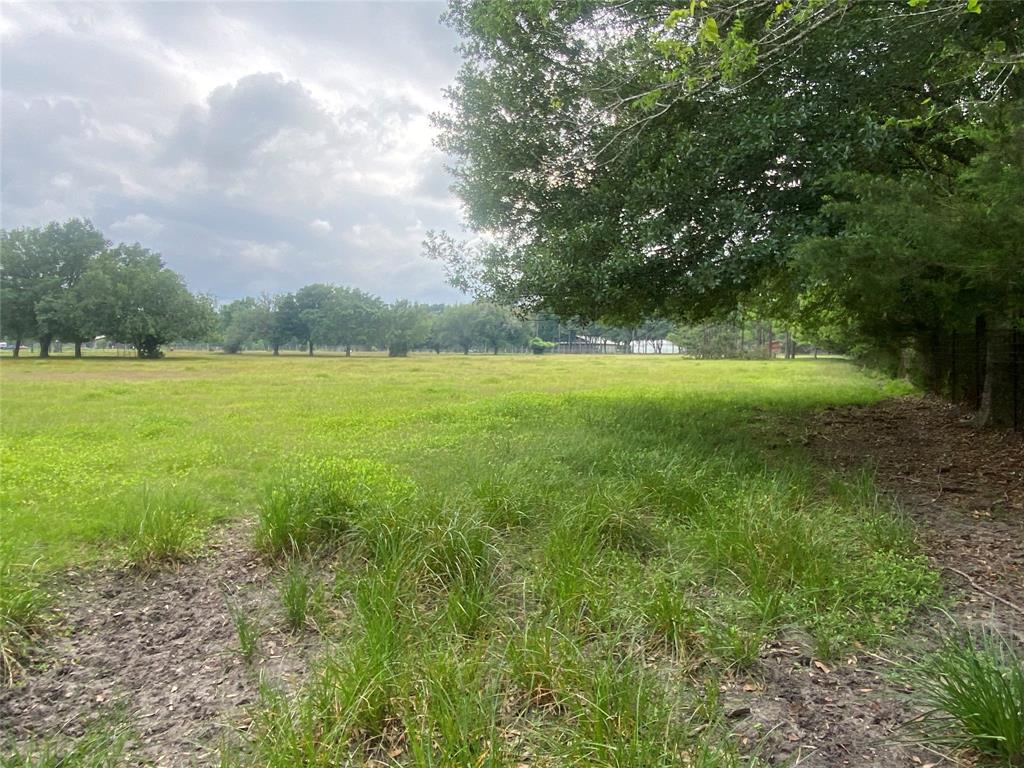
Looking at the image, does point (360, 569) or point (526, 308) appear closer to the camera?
point (360, 569)

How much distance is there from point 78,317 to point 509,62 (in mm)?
46724

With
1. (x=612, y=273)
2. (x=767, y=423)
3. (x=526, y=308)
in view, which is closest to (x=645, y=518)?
(x=612, y=273)

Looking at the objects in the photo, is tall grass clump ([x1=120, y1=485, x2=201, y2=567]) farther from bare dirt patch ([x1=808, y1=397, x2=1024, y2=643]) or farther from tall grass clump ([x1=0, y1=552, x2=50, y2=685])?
bare dirt patch ([x1=808, y1=397, x2=1024, y2=643])

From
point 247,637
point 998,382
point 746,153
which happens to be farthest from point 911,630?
point 998,382

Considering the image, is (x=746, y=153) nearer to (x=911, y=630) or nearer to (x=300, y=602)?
(x=911, y=630)

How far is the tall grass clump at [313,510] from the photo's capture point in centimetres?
443

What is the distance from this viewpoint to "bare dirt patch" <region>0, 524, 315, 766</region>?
8.62 feet

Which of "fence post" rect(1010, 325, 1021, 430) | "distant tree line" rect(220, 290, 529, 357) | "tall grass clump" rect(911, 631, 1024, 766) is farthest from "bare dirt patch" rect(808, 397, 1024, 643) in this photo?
"distant tree line" rect(220, 290, 529, 357)

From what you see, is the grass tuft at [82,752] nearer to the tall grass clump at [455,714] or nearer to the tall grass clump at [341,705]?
the tall grass clump at [341,705]

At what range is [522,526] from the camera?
4.68 metres

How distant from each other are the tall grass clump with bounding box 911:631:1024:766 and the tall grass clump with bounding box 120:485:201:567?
478 centimetres

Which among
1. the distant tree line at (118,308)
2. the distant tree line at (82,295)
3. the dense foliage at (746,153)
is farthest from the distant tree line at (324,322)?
the dense foliage at (746,153)

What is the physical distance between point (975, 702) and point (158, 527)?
5116 mm

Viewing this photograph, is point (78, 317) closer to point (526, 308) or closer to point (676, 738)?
point (526, 308)
